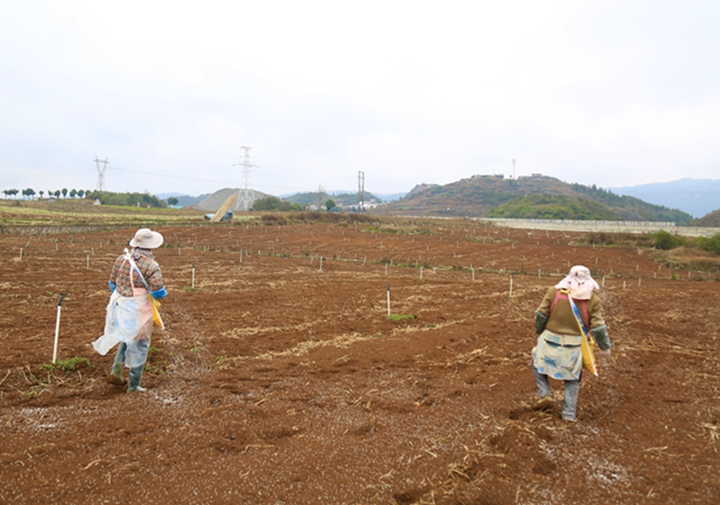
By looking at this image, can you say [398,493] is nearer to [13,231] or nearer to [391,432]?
[391,432]

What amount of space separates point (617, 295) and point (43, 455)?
13997 mm

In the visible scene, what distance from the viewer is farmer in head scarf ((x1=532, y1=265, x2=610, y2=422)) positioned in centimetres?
426

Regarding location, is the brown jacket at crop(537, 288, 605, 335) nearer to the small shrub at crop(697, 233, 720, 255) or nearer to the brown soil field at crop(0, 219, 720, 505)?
the brown soil field at crop(0, 219, 720, 505)

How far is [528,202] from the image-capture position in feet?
346

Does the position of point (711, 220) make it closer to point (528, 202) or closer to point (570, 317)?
point (528, 202)

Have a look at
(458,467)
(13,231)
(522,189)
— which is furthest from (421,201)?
(458,467)

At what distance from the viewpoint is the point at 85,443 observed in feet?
11.9

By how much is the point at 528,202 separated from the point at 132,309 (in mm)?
111426

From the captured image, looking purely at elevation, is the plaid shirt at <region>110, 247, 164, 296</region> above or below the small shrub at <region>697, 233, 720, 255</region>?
above

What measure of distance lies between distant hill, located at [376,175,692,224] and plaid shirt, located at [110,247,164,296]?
92684 mm

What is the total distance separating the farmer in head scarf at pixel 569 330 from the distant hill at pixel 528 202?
9112cm

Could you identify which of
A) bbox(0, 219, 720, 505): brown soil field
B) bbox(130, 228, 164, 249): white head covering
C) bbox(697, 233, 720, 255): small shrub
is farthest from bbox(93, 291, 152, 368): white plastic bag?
bbox(697, 233, 720, 255): small shrub

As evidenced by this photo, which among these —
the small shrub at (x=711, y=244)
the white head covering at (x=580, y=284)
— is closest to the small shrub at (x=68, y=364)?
the white head covering at (x=580, y=284)

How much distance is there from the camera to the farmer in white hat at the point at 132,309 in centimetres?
470
